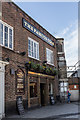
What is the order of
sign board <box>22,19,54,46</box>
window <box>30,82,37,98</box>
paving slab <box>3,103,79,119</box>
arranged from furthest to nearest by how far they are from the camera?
window <box>30,82,37,98</box> → sign board <box>22,19,54,46</box> → paving slab <box>3,103,79,119</box>

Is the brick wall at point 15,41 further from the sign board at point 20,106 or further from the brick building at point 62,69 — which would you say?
the brick building at point 62,69

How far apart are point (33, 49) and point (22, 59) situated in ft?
7.75

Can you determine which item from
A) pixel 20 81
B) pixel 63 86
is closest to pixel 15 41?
pixel 20 81

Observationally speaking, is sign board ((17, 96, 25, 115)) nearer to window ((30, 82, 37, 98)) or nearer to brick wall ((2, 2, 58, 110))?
brick wall ((2, 2, 58, 110))

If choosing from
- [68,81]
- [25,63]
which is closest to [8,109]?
[25,63]

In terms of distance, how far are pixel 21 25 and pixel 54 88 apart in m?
8.59

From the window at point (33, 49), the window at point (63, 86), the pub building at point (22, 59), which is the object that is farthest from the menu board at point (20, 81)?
the window at point (63, 86)

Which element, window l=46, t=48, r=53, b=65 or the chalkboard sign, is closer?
the chalkboard sign

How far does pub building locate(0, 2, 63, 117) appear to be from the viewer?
34.6 feet

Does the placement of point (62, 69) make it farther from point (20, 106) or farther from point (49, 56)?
point (20, 106)

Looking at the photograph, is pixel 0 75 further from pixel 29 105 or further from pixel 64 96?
pixel 64 96

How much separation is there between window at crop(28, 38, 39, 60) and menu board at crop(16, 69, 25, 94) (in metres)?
2.27

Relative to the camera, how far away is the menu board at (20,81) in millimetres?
11705

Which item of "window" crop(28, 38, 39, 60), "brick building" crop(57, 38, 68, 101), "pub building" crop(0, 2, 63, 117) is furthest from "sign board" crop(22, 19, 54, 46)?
"brick building" crop(57, 38, 68, 101)
